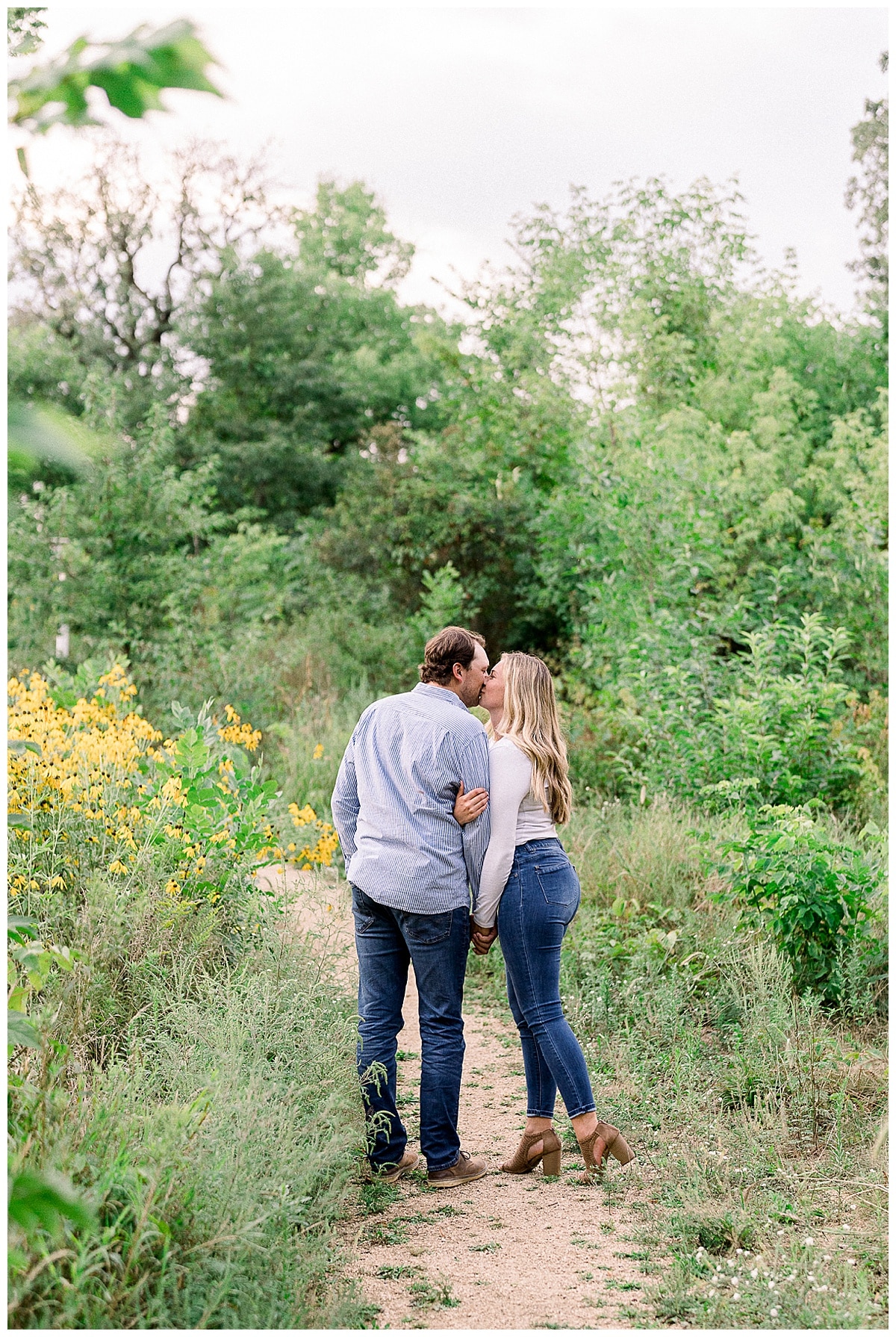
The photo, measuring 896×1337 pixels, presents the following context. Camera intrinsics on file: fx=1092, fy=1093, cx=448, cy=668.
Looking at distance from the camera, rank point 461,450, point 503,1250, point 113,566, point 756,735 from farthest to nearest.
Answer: point 461,450 < point 113,566 < point 756,735 < point 503,1250

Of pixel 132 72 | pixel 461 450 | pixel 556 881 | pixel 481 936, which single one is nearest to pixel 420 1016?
pixel 481 936

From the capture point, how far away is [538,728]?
150 inches

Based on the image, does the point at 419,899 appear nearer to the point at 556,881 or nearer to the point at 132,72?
the point at 556,881

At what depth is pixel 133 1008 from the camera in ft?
11.8

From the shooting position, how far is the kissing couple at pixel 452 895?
3.52m

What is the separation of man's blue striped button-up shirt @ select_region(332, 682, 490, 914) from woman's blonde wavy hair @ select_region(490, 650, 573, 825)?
0.19 meters

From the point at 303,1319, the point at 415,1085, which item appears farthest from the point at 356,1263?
the point at 415,1085

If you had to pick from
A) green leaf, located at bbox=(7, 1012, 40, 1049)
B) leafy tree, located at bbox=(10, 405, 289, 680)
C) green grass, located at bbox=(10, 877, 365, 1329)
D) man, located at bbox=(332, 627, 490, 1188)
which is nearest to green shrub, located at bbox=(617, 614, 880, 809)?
man, located at bbox=(332, 627, 490, 1188)

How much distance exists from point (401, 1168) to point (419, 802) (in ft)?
4.06

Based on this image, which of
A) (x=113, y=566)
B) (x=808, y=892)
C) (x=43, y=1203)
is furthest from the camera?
(x=113, y=566)

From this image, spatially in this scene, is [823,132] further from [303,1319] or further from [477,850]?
[303,1319]

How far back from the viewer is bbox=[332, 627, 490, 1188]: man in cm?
349

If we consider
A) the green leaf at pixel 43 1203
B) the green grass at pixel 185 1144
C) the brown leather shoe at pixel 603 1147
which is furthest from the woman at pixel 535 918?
the green leaf at pixel 43 1203

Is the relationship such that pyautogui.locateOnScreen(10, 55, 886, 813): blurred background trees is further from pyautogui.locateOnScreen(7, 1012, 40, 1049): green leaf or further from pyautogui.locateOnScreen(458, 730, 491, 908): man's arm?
pyautogui.locateOnScreen(458, 730, 491, 908): man's arm
